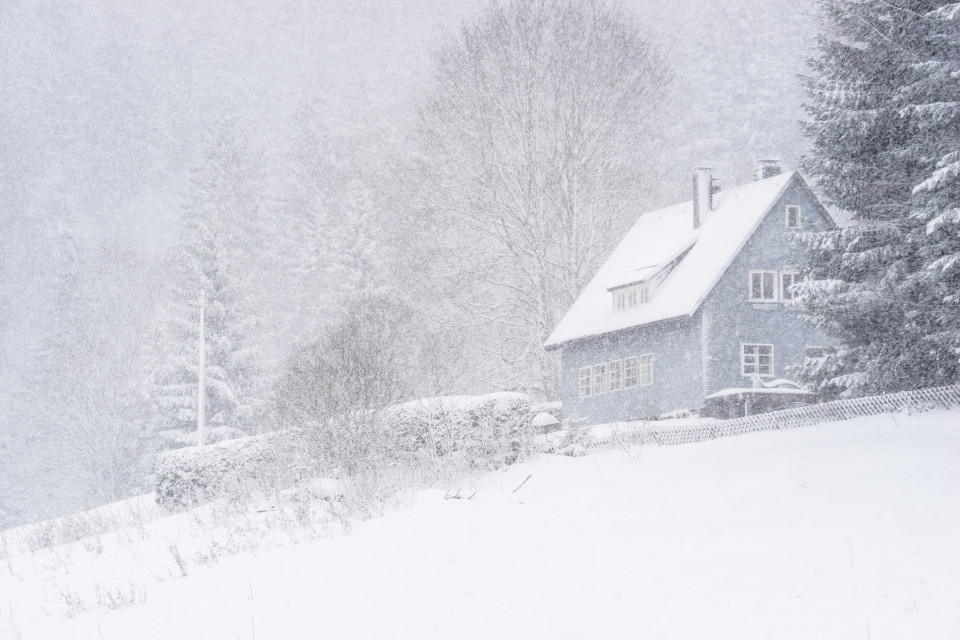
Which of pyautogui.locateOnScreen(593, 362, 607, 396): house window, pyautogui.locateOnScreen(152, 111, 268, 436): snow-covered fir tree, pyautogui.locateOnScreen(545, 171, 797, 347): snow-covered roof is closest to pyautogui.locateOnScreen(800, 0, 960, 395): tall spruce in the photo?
pyautogui.locateOnScreen(545, 171, 797, 347): snow-covered roof

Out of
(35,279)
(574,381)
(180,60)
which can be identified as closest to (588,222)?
(574,381)

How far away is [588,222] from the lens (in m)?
41.2

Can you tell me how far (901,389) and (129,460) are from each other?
38937mm

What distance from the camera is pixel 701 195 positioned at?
1495 inches

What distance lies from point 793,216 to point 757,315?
3411mm

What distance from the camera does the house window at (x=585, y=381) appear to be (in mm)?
38938

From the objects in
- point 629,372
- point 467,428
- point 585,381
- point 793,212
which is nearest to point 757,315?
point 793,212

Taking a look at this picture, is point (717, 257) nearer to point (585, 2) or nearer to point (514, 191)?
point (514, 191)

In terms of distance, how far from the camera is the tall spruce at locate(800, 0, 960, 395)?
2000 cm

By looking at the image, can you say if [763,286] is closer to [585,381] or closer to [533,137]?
[585,381]

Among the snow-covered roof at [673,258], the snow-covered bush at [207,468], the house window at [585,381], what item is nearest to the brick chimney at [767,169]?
the snow-covered roof at [673,258]

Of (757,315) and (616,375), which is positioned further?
(616,375)

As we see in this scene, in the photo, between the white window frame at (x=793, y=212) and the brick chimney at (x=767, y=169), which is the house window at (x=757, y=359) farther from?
the brick chimney at (x=767, y=169)

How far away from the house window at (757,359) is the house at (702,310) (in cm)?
3
